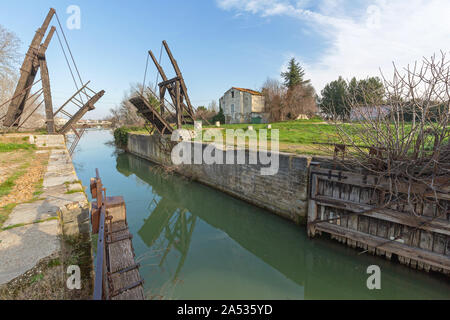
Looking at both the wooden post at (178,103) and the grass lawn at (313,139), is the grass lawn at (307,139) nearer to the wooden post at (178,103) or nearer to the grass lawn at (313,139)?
the grass lawn at (313,139)

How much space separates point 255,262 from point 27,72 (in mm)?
13705

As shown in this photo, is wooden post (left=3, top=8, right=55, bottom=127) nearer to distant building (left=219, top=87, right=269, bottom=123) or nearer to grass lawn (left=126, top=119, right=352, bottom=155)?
grass lawn (left=126, top=119, right=352, bottom=155)

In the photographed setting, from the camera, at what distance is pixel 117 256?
310 centimetres

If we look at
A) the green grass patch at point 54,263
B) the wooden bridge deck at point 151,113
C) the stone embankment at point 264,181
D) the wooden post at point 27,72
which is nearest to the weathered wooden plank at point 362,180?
the stone embankment at point 264,181

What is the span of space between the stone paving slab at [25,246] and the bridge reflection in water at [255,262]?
2336mm

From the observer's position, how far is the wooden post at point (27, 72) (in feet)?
33.7

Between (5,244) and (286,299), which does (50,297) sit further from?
(286,299)

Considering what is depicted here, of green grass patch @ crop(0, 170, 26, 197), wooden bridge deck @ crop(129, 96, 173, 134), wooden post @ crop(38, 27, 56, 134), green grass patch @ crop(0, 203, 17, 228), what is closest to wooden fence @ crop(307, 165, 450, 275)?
green grass patch @ crop(0, 203, 17, 228)

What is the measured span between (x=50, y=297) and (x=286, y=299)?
3874 millimetres

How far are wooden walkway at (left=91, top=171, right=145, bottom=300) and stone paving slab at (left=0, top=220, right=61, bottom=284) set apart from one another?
52cm

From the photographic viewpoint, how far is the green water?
13.7ft

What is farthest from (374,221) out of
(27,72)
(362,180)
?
(27,72)
